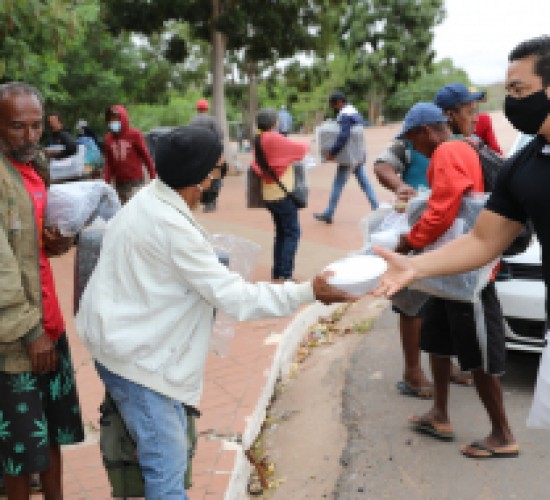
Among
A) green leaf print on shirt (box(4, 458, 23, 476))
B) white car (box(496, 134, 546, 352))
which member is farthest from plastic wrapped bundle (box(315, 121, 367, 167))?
green leaf print on shirt (box(4, 458, 23, 476))

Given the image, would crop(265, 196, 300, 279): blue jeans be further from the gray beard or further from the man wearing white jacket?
the man wearing white jacket

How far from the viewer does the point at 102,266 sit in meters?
2.40

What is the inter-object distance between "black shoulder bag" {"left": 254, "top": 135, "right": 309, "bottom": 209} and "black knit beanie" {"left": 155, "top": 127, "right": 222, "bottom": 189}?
415 centimetres

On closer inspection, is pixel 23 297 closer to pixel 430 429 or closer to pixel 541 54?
pixel 541 54

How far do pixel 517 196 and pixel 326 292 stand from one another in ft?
2.51

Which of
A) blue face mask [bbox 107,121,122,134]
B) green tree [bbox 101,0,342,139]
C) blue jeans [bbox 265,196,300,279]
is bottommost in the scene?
blue jeans [bbox 265,196,300,279]

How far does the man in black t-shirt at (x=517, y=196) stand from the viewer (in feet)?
7.52

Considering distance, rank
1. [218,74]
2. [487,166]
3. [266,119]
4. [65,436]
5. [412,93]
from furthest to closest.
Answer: [412,93]
[218,74]
[266,119]
[487,166]
[65,436]

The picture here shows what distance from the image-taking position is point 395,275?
277cm

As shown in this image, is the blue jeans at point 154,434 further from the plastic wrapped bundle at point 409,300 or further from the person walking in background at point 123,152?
the person walking in background at point 123,152

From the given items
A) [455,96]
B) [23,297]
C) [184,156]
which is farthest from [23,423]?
[455,96]

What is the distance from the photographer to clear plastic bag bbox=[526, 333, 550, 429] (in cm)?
225

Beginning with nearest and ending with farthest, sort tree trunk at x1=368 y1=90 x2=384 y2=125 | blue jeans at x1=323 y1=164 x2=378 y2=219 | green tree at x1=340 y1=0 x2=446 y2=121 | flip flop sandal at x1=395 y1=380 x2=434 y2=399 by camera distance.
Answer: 1. flip flop sandal at x1=395 y1=380 x2=434 y2=399
2. blue jeans at x1=323 y1=164 x2=378 y2=219
3. green tree at x1=340 y1=0 x2=446 y2=121
4. tree trunk at x1=368 y1=90 x2=384 y2=125

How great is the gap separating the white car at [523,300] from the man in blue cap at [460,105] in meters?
0.97
